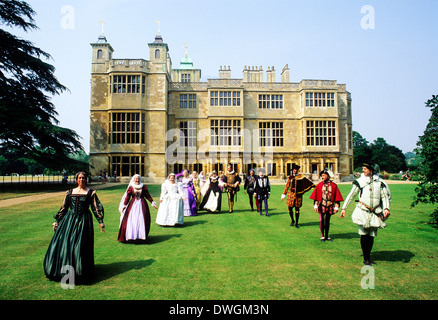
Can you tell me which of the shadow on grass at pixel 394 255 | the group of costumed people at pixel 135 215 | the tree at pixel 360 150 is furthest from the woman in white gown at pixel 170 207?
the tree at pixel 360 150

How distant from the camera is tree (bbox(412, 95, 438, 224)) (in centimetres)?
805

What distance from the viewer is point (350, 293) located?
3.83 meters

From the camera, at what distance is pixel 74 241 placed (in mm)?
4387

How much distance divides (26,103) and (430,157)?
84.6 feet

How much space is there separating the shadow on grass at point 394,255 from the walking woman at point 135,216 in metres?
5.07

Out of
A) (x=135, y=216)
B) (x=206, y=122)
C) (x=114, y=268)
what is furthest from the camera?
(x=206, y=122)

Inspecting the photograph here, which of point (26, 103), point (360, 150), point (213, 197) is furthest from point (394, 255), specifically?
point (360, 150)

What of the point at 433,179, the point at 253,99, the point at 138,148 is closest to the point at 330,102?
the point at 253,99

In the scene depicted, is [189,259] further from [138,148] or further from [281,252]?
[138,148]

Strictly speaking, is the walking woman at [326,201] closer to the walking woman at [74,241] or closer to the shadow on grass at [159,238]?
the shadow on grass at [159,238]

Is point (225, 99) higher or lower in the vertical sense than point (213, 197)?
higher

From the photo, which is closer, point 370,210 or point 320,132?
point 370,210

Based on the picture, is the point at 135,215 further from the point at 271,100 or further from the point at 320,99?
the point at 320,99

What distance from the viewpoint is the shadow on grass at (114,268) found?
4520mm
